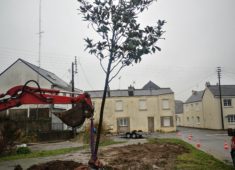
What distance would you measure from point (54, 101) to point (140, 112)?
135 ft

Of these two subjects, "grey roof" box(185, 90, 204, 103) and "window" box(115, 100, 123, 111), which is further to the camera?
"grey roof" box(185, 90, 204, 103)

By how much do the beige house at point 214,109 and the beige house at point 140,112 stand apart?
8.22 metres

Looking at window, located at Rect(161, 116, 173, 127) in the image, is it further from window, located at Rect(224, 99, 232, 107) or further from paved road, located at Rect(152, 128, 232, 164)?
paved road, located at Rect(152, 128, 232, 164)

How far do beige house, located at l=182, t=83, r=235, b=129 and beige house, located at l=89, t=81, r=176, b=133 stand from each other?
27.0ft

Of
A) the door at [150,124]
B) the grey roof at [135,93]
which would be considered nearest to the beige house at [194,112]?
the grey roof at [135,93]

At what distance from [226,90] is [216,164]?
4182 cm

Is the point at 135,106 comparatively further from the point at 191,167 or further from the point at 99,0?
the point at 99,0

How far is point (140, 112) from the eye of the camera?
46.8m

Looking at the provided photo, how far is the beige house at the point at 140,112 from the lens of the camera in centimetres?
4612

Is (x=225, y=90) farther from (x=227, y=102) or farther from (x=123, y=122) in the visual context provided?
(x=123, y=122)

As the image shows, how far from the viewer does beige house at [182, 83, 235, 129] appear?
4678 cm

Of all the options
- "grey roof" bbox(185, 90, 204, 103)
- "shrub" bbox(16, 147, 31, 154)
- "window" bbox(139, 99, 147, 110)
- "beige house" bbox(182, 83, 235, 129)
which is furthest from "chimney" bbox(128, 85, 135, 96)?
"shrub" bbox(16, 147, 31, 154)

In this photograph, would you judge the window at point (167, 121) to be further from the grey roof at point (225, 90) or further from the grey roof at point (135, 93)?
the grey roof at point (225, 90)

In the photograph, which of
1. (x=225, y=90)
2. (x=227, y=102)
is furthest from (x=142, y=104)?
(x=225, y=90)
